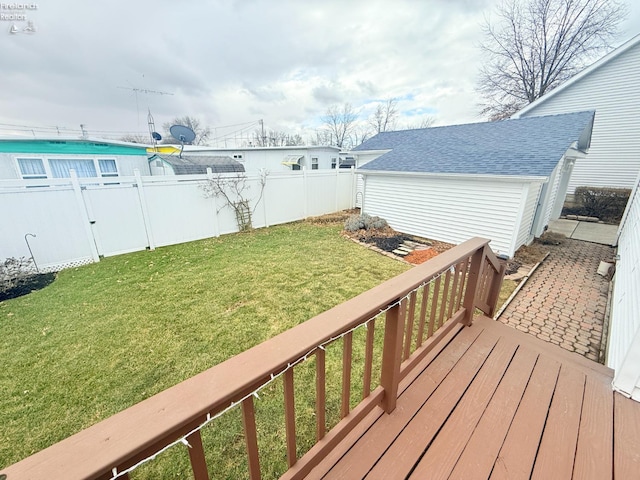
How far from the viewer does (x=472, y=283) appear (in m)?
2.68

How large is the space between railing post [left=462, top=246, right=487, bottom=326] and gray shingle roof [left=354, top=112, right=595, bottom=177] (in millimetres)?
4501

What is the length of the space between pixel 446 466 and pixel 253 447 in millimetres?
1226

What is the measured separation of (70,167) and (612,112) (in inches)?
863

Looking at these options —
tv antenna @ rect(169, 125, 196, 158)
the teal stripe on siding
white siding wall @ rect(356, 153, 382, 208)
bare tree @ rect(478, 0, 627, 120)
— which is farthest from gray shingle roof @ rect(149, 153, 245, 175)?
bare tree @ rect(478, 0, 627, 120)

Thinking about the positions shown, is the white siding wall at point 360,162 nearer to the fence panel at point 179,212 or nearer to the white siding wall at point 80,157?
the fence panel at point 179,212

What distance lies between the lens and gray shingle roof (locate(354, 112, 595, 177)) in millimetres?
6008

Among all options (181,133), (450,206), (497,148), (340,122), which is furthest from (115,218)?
(340,122)

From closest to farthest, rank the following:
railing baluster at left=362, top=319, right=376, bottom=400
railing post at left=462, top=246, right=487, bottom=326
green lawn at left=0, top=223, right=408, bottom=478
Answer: railing baluster at left=362, top=319, right=376, bottom=400 → green lawn at left=0, top=223, right=408, bottom=478 → railing post at left=462, top=246, right=487, bottom=326

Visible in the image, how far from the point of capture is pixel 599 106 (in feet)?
33.1

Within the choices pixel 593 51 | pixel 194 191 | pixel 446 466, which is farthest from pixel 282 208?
pixel 593 51

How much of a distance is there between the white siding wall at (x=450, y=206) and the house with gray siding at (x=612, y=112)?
7.77 metres

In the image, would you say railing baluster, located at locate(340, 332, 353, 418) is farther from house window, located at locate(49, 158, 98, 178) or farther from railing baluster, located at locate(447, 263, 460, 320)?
house window, located at locate(49, 158, 98, 178)

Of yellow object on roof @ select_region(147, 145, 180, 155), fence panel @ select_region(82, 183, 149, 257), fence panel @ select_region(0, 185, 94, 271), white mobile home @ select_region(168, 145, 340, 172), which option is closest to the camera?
fence panel @ select_region(0, 185, 94, 271)

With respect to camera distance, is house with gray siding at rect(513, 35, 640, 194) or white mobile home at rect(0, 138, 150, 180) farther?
house with gray siding at rect(513, 35, 640, 194)
